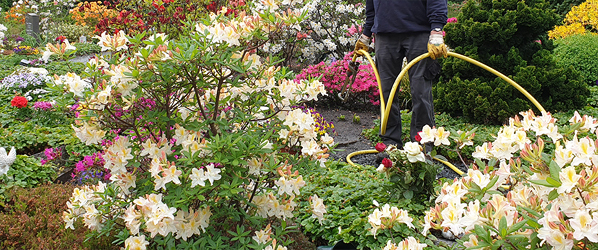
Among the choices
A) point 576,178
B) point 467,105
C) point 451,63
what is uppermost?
point 576,178

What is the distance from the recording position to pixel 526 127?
1.54m

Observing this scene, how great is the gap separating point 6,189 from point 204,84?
2063 millimetres

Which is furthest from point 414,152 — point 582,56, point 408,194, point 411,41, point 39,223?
point 582,56

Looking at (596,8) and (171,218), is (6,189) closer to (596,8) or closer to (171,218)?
(171,218)

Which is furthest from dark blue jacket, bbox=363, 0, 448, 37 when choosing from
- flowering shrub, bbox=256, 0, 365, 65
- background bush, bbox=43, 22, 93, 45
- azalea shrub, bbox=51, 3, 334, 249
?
background bush, bbox=43, 22, 93, 45

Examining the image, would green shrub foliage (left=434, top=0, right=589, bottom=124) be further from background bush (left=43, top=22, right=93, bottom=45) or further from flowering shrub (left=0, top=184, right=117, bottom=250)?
background bush (left=43, top=22, right=93, bottom=45)

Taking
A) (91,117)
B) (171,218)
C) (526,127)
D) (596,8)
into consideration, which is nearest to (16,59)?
(91,117)

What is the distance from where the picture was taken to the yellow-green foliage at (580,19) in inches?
339

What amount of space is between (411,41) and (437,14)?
1.15ft

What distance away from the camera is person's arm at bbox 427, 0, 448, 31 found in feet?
11.1

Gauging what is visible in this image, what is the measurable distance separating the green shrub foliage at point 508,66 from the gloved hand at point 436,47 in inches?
68.9

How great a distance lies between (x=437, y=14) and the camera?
3.42 meters

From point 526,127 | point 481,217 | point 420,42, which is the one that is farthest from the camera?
point 420,42

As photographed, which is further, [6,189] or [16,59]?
[16,59]
